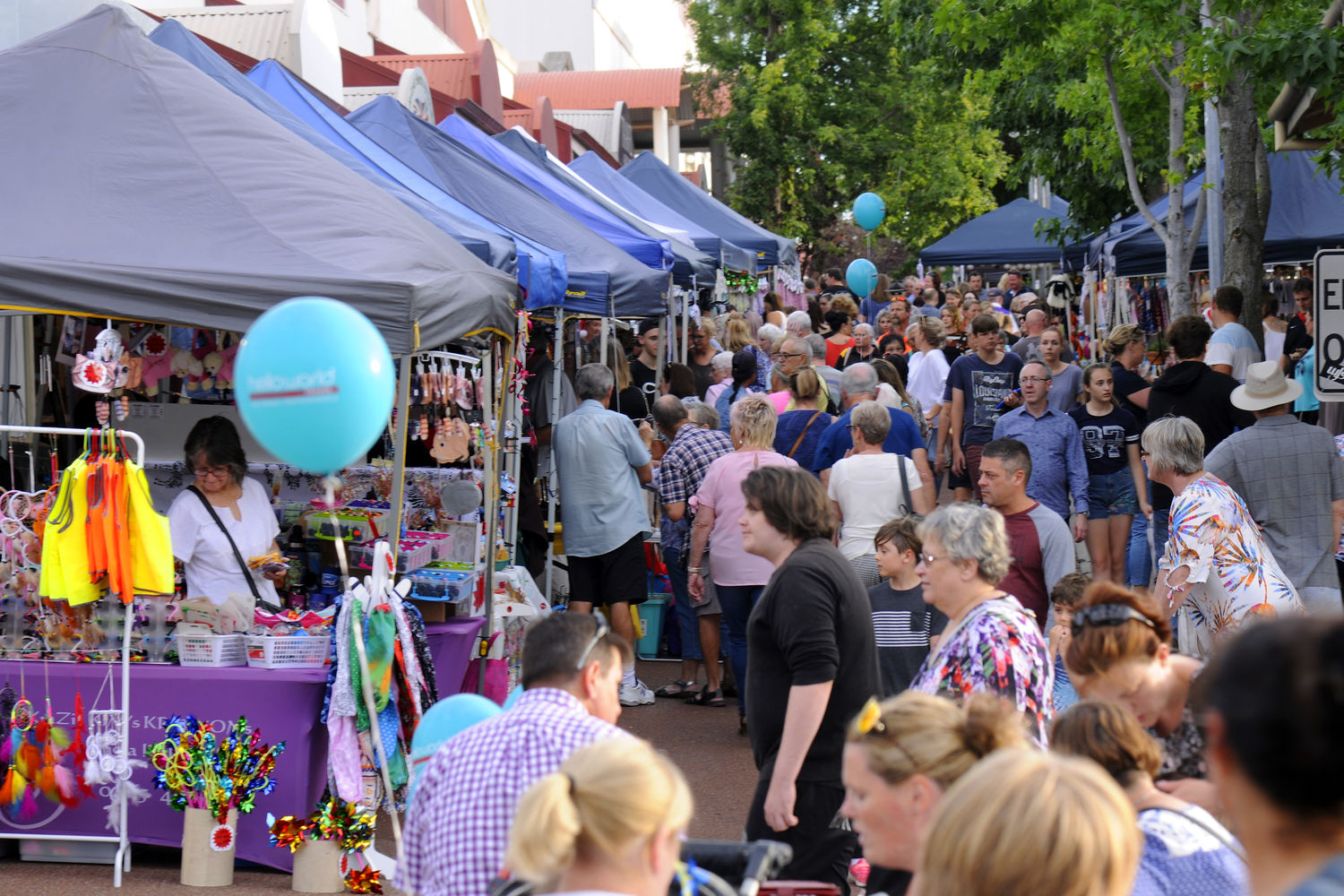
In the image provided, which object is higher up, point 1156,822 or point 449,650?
point 1156,822

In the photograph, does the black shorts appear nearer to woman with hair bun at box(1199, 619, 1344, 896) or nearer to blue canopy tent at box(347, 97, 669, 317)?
blue canopy tent at box(347, 97, 669, 317)

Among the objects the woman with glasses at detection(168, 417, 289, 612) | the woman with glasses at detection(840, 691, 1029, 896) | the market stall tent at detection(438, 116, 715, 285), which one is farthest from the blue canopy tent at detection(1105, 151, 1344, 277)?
the woman with glasses at detection(840, 691, 1029, 896)

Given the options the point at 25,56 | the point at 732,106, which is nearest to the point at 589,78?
the point at 732,106

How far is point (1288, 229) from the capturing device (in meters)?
14.1

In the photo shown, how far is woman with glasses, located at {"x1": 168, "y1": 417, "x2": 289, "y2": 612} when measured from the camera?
6141 millimetres

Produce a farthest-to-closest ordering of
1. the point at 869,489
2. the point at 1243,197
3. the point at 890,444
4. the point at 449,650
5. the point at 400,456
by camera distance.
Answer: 1. the point at 1243,197
2. the point at 890,444
3. the point at 869,489
4. the point at 449,650
5. the point at 400,456

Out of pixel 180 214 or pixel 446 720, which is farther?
pixel 180 214

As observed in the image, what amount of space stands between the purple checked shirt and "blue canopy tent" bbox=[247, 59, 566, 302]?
6.07 m

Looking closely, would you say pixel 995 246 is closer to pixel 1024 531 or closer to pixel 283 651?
pixel 1024 531

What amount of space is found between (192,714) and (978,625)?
3624mm

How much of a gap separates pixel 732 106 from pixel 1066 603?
28.6 m

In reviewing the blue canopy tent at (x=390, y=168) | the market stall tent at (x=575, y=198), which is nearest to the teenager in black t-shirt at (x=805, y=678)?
the blue canopy tent at (x=390, y=168)

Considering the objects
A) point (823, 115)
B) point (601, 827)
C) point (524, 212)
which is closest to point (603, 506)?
point (524, 212)

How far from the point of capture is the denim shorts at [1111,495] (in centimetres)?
833
